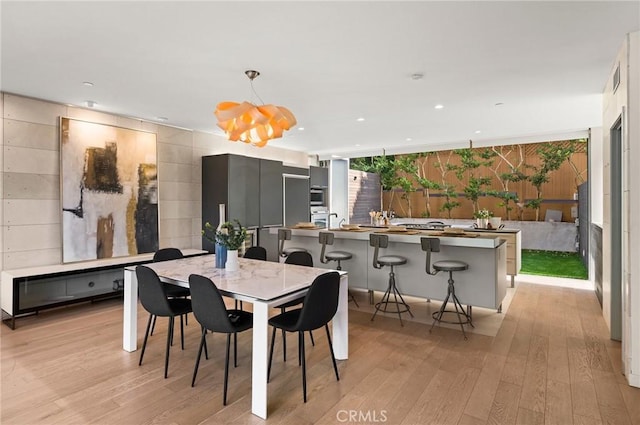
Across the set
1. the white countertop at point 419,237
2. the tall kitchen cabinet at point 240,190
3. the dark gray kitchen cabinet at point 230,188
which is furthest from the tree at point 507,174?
the dark gray kitchen cabinet at point 230,188

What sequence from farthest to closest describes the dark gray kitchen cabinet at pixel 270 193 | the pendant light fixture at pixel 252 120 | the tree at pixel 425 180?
the tree at pixel 425 180 < the dark gray kitchen cabinet at pixel 270 193 < the pendant light fixture at pixel 252 120

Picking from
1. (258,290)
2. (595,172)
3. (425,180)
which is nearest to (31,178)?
(258,290)

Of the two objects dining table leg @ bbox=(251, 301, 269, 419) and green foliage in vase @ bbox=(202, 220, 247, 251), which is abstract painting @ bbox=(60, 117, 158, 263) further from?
dining table leg @ bbox=(251, 301, 269, 419)

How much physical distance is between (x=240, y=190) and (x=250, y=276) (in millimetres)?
3218

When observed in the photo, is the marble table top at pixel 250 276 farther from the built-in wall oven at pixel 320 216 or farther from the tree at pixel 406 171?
the tree at pixel 406 171

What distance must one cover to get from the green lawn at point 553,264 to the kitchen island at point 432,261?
3.26 metres

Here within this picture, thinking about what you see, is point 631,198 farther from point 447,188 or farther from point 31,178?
point 447,188

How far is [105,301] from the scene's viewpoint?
4.86m

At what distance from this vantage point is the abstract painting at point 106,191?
176 inches

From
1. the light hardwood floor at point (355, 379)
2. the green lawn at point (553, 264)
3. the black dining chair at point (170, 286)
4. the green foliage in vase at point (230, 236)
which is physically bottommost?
the light hardwood floor at point (355, 379)

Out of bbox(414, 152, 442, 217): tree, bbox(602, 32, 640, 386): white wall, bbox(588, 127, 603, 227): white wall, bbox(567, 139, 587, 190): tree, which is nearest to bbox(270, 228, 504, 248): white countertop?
bbox(602, 32, 640, 386): white wall

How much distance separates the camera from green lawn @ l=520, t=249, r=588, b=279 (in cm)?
671

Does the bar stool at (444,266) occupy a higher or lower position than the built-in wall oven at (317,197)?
lower

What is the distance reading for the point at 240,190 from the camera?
593cm
